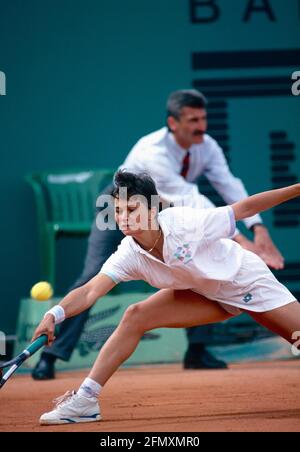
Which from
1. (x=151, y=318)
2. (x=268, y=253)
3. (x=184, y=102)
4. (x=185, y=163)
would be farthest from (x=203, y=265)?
(x=184, y=102)

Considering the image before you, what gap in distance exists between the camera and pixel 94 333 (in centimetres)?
939

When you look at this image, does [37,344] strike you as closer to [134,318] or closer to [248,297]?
[134,318]

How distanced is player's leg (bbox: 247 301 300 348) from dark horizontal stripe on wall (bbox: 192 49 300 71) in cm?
470

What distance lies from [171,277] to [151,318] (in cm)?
28

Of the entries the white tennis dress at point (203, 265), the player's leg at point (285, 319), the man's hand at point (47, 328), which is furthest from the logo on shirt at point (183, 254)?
the man's hand at point (47, 328)

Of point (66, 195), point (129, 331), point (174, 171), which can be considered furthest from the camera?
point (66, 195)

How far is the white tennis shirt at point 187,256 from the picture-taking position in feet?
19.1

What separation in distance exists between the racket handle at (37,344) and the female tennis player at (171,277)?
0.03 m

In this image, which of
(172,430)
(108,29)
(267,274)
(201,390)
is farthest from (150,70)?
(172,430)

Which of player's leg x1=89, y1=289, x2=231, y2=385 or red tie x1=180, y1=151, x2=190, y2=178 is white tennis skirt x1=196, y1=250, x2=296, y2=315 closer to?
player's leg x1=89, y1=289, x2=231, y2=385

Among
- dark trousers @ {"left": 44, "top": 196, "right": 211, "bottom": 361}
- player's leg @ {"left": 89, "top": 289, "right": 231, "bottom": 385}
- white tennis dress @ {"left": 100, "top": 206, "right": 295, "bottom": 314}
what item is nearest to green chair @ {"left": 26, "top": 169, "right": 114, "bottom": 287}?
dark trousers @ {"left": 44, "top": 196, "right": 211, "bottom": 361}

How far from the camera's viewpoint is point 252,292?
6008 mm

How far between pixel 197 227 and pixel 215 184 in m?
3.05

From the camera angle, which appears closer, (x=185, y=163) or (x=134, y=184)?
(x=134, y=184)
